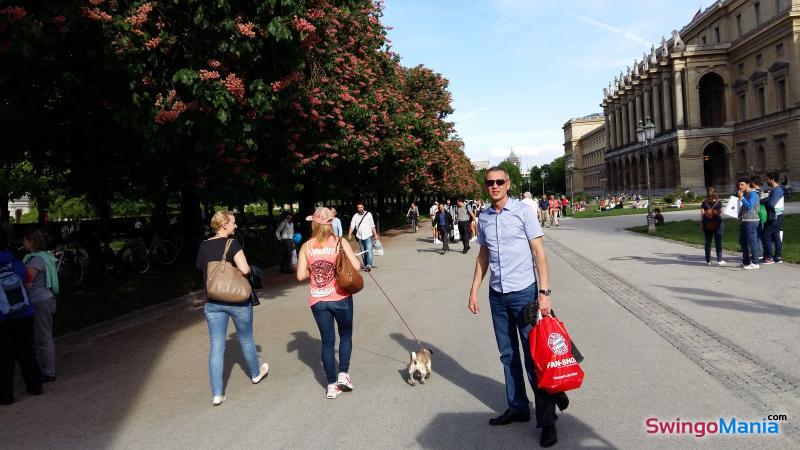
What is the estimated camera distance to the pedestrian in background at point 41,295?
708 cm

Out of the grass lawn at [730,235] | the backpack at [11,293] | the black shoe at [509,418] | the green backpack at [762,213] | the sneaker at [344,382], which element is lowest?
the grass lawn at [730,235]

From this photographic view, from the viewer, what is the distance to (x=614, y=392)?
217 inches

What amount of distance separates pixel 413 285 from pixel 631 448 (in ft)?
30.6

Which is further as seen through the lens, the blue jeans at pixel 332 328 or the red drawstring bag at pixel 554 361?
the blue jeans at pixel 332 328

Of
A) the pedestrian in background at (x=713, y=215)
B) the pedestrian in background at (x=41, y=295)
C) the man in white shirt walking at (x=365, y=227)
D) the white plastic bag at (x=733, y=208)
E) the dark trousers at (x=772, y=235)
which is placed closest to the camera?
the pedestrian in background at (x=41, y=295)

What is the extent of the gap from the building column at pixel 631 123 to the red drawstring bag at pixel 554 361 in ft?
344

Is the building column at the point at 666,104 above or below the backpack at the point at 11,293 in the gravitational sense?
above

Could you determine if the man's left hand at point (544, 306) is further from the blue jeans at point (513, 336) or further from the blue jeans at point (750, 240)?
the blue jeans at point (750, 240)

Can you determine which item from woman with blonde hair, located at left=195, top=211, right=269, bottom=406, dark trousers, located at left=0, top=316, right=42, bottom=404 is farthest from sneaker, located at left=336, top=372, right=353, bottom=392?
dark trousers, located at left=0, top=316, right=42, bottom=404

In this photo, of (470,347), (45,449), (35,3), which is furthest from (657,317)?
(35,3)

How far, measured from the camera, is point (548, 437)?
173 inches

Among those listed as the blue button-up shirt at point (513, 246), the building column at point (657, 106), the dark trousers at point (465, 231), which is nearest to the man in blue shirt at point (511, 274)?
the blue button-up shirt at point (513, 246)

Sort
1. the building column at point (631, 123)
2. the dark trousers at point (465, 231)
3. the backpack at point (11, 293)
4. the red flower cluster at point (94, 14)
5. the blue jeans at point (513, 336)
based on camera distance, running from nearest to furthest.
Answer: the blue jeans at point (513, 336) → the backpack at point (11, 293) → the red flower cluster at point (94, 14) → the dark trousers at point (465, 231) → the building column at point (631, 123)

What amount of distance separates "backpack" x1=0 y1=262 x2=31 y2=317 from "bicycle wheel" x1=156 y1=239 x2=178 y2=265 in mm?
13908
